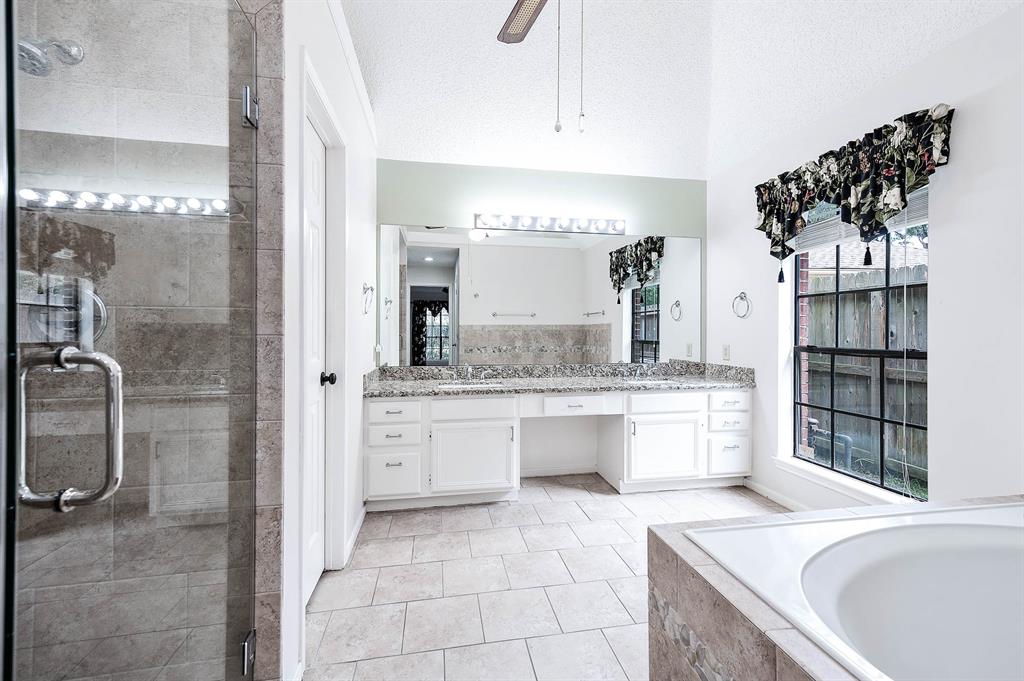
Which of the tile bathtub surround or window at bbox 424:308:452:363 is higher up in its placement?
window at bbox 424:308:452:363

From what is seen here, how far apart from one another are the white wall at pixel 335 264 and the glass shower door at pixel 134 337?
12 cm

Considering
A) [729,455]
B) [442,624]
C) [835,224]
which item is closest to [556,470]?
[729,455]

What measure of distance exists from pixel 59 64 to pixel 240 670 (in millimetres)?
1463

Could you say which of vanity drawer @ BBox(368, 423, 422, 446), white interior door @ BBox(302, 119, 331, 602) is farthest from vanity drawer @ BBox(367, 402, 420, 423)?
white interior door @ BBox(302, 119, 331, 602)

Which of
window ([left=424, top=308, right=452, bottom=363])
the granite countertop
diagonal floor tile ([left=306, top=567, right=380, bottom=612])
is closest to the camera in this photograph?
diagonal floor tile ([left=306, top=567, right=380, bottom=612])

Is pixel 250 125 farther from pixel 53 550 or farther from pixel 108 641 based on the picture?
pixel 108 641

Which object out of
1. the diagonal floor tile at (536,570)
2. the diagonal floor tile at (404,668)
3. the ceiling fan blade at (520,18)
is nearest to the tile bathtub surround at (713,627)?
the diagonal floor tile at (404,668)

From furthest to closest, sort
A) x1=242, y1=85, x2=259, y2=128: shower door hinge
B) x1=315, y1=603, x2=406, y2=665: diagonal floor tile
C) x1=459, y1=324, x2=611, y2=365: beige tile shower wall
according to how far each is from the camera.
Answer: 1. x1=459, y1=324, x2=611, y2=365: beige tile shower wall
2. x1=315, y1=603, x2=406, y2=665: diagonal floor tile
3. x1=242, y1=85, x2=259, y2=128: shower door hinge

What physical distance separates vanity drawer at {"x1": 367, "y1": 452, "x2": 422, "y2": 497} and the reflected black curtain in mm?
752

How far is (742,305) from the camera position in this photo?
3.31 m

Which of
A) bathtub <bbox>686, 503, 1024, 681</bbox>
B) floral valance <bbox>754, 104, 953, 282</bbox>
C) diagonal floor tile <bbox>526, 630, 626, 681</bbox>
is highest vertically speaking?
floral valance <bbox>754, 104, 953, 282</bbox>

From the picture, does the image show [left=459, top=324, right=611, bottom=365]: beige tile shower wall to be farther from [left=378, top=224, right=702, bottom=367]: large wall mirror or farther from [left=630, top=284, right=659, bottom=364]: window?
[left=630, top=284, right=659, bottom=364]: window

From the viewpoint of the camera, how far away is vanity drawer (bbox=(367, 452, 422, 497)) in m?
2.75

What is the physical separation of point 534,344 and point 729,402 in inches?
57.6
